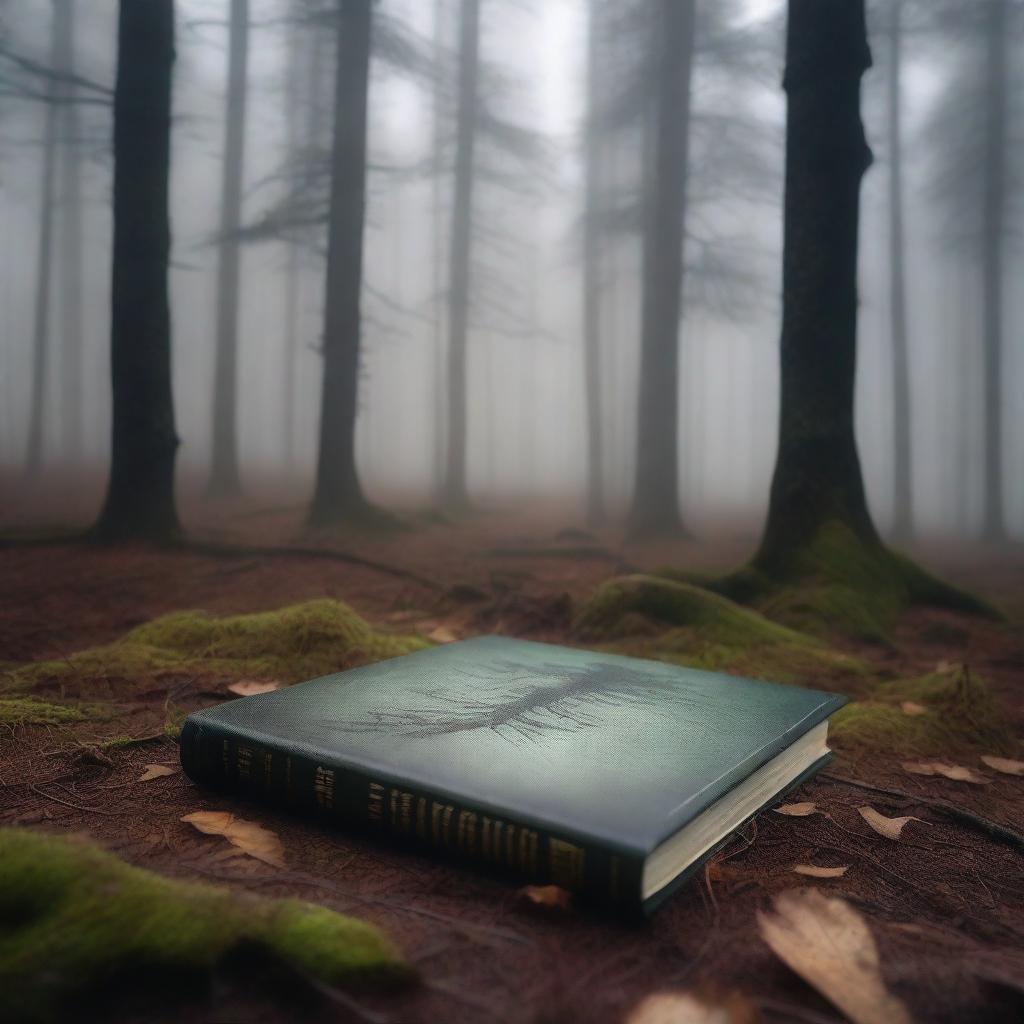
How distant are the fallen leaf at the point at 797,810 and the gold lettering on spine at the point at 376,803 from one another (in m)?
0.67

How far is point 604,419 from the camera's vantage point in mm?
12531

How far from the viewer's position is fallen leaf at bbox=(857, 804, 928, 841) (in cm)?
117

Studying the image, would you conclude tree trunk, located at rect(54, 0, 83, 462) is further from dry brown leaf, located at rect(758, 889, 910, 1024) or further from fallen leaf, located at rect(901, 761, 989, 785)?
dry brown leaf, located at rect(758, 889, 910, 1024)

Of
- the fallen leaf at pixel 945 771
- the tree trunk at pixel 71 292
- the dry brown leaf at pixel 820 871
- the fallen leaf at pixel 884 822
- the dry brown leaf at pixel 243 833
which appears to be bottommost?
the fallen leaf at pixel 945 771

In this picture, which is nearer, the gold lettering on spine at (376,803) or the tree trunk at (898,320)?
the gold lettering on spine at (376,803)

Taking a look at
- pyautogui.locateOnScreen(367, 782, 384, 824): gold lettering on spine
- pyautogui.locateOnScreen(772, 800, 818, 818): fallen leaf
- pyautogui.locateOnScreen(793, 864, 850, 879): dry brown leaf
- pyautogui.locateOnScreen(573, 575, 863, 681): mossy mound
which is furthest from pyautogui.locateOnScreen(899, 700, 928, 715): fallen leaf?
pyautogui.locateOnScreen(367, 782, 384, 824): gold lettering on spine

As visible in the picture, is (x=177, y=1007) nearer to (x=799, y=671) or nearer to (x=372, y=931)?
(x=372, y=931)

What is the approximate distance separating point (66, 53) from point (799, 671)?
8403 mm

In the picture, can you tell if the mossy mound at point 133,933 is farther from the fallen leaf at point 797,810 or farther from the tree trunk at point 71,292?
the tree trunk at point 71,292

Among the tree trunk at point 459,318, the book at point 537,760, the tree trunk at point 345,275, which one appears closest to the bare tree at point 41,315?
the tree trunk at point 459,318

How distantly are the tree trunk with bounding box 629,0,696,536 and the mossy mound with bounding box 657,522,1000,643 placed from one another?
5.00 meters

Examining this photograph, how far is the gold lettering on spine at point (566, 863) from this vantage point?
79 cm

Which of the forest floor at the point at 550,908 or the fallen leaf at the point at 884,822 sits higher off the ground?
the forest floor at the point at 550,908

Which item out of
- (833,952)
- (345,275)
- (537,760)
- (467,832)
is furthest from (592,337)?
(833,952)
